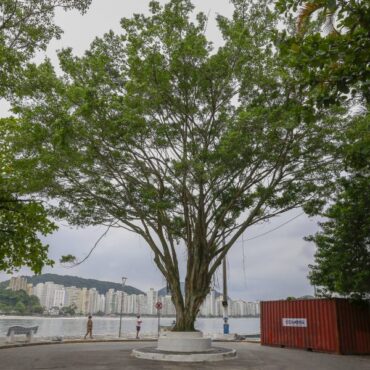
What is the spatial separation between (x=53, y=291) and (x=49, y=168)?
161468mm

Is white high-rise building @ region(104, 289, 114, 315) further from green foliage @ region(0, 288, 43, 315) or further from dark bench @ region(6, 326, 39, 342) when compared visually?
dark bench @ region(6, 326, 39, 342)

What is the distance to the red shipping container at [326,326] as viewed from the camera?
58.3 ft

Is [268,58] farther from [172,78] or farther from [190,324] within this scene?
[190,324]

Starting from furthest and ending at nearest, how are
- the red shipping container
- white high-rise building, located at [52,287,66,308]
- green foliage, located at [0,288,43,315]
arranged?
white high-rise building, located at [52,287,66,308]
green foliage, located at [0,288,43,315]
the red shipping container

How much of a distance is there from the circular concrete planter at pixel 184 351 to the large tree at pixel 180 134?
0.87 m

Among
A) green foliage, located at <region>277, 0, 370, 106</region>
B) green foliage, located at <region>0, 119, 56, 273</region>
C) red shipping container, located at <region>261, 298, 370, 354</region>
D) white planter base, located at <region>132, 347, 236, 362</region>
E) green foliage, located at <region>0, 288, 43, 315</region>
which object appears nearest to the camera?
green foliage, located at <region>277, 0, 370, 106</region>

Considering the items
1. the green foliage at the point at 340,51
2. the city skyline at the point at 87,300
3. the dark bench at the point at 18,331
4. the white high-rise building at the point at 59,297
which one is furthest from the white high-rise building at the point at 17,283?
the green foliage at the point at 340,51

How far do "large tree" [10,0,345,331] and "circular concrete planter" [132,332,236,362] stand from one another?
865mm

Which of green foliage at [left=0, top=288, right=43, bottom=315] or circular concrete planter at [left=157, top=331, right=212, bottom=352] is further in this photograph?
green foliage at [left=0, top=288, right=43, bottom=315]

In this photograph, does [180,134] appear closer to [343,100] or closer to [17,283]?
[343,100]

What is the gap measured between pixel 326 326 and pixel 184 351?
7149mm

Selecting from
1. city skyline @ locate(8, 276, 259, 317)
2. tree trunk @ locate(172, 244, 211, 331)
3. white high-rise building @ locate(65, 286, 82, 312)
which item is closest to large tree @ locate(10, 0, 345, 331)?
tree trunk @ locate(172, 244, 211, 331)

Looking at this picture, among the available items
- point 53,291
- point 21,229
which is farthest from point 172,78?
point 53,291

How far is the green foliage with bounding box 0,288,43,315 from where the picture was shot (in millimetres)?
106562
